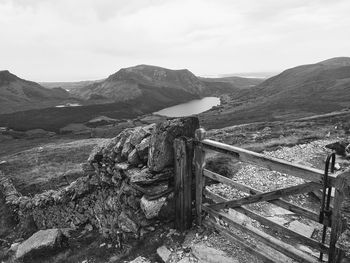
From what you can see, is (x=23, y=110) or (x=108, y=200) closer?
(x=108, y=200)

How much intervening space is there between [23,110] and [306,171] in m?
192

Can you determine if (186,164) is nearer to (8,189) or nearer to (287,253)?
(287,253)

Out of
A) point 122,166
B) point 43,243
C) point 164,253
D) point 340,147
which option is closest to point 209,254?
point 164,253

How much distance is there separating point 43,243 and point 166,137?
8066 mm

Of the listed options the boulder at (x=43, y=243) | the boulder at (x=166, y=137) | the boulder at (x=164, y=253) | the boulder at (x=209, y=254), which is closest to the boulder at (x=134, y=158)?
the boulder at (x=166, y=137)

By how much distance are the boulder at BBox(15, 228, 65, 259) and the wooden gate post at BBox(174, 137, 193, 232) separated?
643 cm

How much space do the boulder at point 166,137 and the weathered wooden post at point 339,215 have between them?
515cm

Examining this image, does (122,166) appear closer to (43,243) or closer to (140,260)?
(140,260)

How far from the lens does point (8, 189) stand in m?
31.0

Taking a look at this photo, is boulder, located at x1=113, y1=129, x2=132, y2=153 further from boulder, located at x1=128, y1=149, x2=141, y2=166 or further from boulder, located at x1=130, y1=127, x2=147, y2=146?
boulder, located at x1=128, y1=149, x2=141, y2=166

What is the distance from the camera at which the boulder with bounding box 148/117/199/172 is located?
10453 millimetres

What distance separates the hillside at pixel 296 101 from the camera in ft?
303

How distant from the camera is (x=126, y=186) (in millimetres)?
12609

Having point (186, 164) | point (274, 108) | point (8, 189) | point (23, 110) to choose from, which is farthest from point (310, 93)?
point (23, 110)
